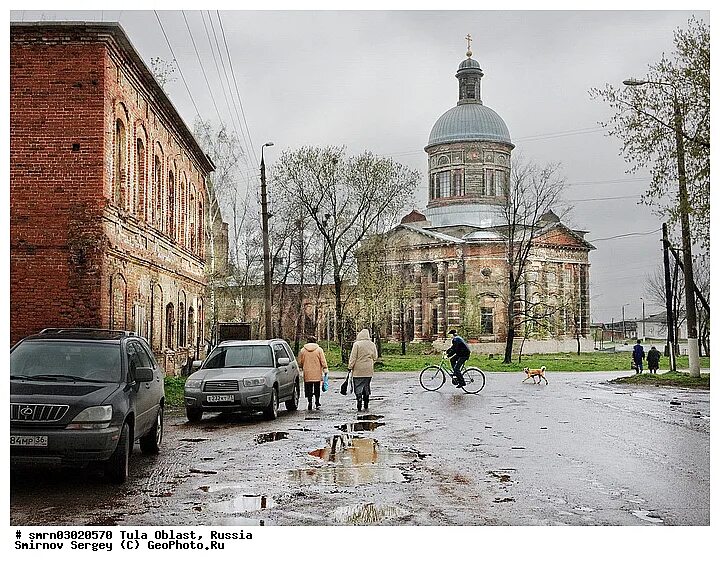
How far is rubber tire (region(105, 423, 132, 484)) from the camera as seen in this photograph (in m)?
9.81

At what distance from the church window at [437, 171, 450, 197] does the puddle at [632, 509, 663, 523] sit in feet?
200

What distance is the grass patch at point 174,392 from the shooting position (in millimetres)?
19484

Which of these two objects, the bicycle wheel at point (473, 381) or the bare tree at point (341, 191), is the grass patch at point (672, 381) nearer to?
the bicycle wheel at point (473, 381)

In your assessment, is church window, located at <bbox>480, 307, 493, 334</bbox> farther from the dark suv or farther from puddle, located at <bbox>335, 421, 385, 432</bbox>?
the dark suv

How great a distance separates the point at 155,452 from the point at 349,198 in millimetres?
28953

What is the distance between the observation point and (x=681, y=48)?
18594 mm

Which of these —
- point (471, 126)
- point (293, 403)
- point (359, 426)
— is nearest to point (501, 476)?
point (359, 426)

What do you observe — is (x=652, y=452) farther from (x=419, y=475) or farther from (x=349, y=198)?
(x=349, y=198)

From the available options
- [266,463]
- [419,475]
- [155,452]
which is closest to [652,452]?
[419,475]

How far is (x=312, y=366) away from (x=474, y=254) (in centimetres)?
4327

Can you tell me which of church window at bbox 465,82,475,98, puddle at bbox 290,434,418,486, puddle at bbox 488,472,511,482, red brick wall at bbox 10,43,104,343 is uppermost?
church window at bbox 465,82,475,98

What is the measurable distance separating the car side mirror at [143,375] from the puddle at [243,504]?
2189 mm

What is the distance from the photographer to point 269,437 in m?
14.0

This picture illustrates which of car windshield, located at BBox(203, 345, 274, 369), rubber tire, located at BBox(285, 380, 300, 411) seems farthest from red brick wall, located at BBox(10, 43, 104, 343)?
rubber tire, located at BBox(285, 380, 300, 411)
